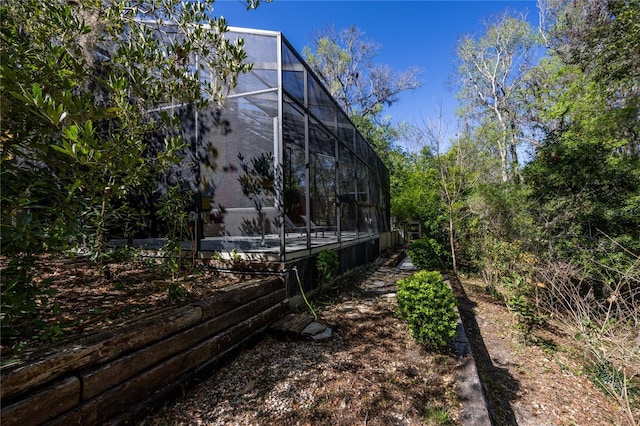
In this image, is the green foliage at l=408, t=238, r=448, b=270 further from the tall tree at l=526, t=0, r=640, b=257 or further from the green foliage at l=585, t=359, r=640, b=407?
the green foliage at l=585, t=359, r=640, b=407

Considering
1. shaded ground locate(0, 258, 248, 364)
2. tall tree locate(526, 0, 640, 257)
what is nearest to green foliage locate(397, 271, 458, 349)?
shaded ground locate(0, 258, 248, 364)

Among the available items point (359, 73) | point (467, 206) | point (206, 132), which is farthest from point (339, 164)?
point (359, 73)

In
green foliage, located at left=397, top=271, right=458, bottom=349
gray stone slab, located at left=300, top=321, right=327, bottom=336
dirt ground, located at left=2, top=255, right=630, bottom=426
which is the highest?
green foliage, located at left=397, top=271, right=458, bottom=349

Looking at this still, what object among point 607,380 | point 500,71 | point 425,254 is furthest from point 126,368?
point 500,71

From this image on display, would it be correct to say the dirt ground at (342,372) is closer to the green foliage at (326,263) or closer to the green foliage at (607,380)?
the green foliage at (607,380)

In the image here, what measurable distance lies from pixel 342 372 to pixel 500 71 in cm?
2102

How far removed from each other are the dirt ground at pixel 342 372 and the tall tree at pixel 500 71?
46.9ft

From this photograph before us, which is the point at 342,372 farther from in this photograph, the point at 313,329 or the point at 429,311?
the point at 429,311

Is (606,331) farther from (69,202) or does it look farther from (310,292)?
(69,202)

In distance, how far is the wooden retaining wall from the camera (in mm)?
1412

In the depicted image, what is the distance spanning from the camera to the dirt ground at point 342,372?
6.62 ft

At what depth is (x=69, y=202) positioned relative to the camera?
1.70 meters

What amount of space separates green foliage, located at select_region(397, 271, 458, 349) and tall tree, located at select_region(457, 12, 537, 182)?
15.0 metres

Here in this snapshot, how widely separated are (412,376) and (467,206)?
7869 mm
